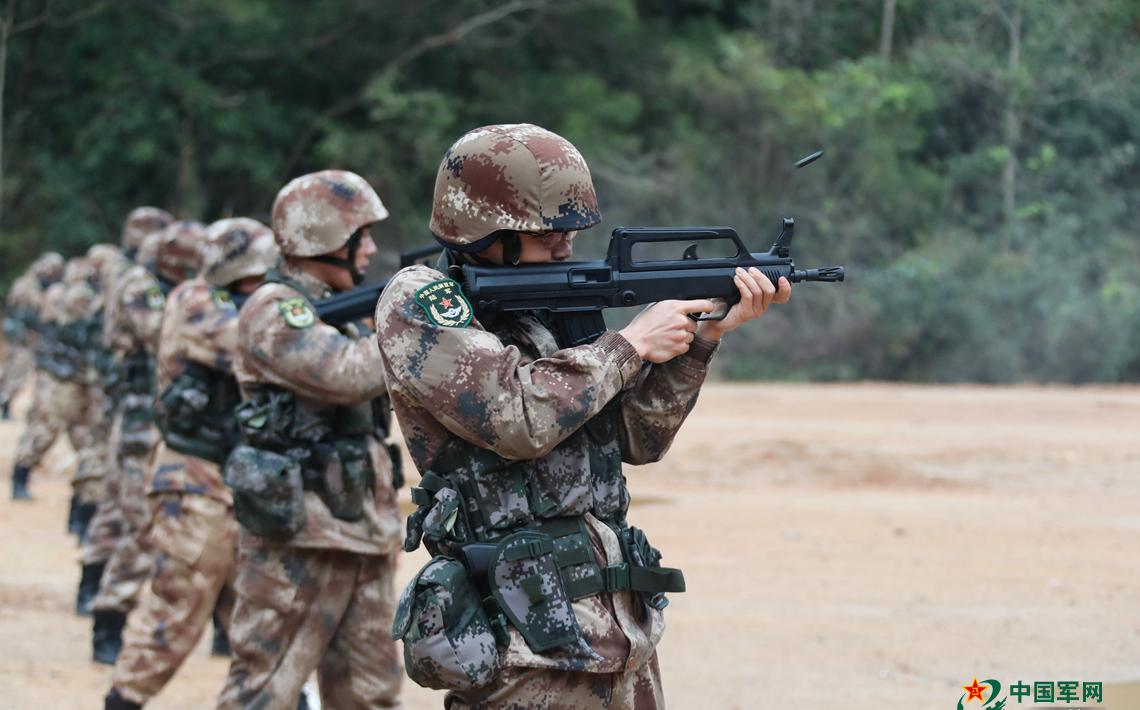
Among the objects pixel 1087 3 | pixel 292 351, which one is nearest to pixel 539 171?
pixel 292 351

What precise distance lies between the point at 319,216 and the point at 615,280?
84.0 inches

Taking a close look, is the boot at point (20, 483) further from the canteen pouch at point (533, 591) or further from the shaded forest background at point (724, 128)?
the shaded forest background at point (724, 128)

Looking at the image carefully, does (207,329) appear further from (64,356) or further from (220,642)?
(64,356)

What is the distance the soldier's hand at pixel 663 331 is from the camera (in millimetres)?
Answer: 3359

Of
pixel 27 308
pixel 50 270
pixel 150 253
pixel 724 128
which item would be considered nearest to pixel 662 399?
pixel 150 253

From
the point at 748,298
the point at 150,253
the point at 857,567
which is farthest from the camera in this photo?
the point at 857,567

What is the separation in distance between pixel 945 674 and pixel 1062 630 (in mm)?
1171

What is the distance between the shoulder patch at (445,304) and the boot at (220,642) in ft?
15.3

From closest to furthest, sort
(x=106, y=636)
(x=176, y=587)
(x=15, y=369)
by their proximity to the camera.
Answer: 1. (x=176, y=587)
2. (x=106, y=636)
3. (x=15, y=369)

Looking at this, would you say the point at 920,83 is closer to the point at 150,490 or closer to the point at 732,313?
the point at 150,490

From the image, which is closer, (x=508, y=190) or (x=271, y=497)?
(x=508, y=190)

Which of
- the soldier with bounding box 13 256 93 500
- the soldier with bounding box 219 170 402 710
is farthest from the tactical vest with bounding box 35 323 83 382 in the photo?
the soldier with bounding box 219 170 402 710

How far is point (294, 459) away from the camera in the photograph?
506 centimetres

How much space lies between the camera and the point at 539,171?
3402 millimetres
